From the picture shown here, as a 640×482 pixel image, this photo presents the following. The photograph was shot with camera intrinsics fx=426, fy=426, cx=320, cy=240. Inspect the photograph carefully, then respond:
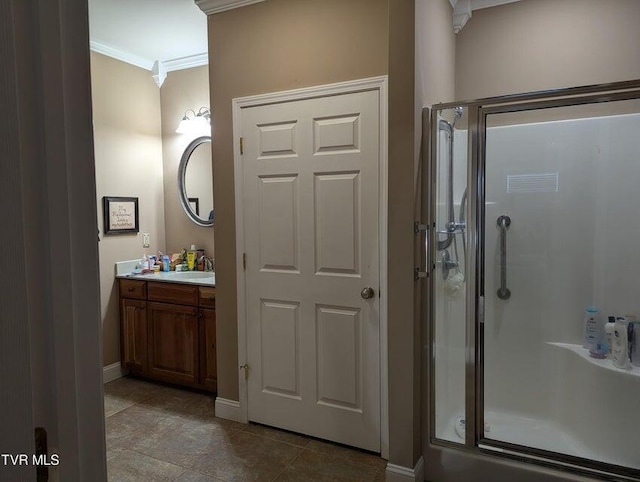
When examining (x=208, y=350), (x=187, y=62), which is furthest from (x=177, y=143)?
(x=208, y=350)

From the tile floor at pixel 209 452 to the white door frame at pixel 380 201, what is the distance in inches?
7.9

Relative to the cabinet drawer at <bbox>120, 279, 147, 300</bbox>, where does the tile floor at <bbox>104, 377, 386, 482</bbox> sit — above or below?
below

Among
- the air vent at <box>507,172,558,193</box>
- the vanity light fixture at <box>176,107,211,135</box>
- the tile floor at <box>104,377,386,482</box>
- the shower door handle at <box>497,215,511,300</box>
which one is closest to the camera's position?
the tile floor at <box>104,377,386,482</box>

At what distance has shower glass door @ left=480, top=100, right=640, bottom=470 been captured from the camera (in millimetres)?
2367

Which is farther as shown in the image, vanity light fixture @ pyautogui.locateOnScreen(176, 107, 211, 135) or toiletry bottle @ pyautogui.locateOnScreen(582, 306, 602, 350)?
vanity light fixture @ pyautogui.locateOnScreen(176, 107, 211, 135)

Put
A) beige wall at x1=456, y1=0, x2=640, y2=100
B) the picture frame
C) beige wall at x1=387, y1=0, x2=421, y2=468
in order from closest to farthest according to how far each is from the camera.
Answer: beige wall at x1=387, y1=0, x2=421, y2=468, beige wall at x1=456, y1=0, x2=640, y2=100, the picture frame

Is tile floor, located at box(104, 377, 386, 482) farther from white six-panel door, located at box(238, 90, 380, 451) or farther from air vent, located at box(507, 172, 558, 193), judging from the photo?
air vent, located at box(507, 172, 558, 193)

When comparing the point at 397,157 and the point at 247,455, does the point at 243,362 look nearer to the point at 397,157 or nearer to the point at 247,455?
the point at 247,455

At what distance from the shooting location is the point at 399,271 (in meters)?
2.04

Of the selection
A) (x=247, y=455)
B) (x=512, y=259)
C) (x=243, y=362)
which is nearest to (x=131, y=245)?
(x=243, y=362)

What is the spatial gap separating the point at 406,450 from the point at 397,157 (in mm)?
1395

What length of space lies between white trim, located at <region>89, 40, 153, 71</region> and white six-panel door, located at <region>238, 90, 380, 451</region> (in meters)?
1.58

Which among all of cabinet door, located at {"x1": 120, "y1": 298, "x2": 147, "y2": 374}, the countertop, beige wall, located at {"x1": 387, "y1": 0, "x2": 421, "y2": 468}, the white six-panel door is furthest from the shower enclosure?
cabinet door, located at {"x1": 120, "y1": 298, "x2": 147, "y2": 374}

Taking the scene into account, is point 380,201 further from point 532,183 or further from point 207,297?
point 207,297
